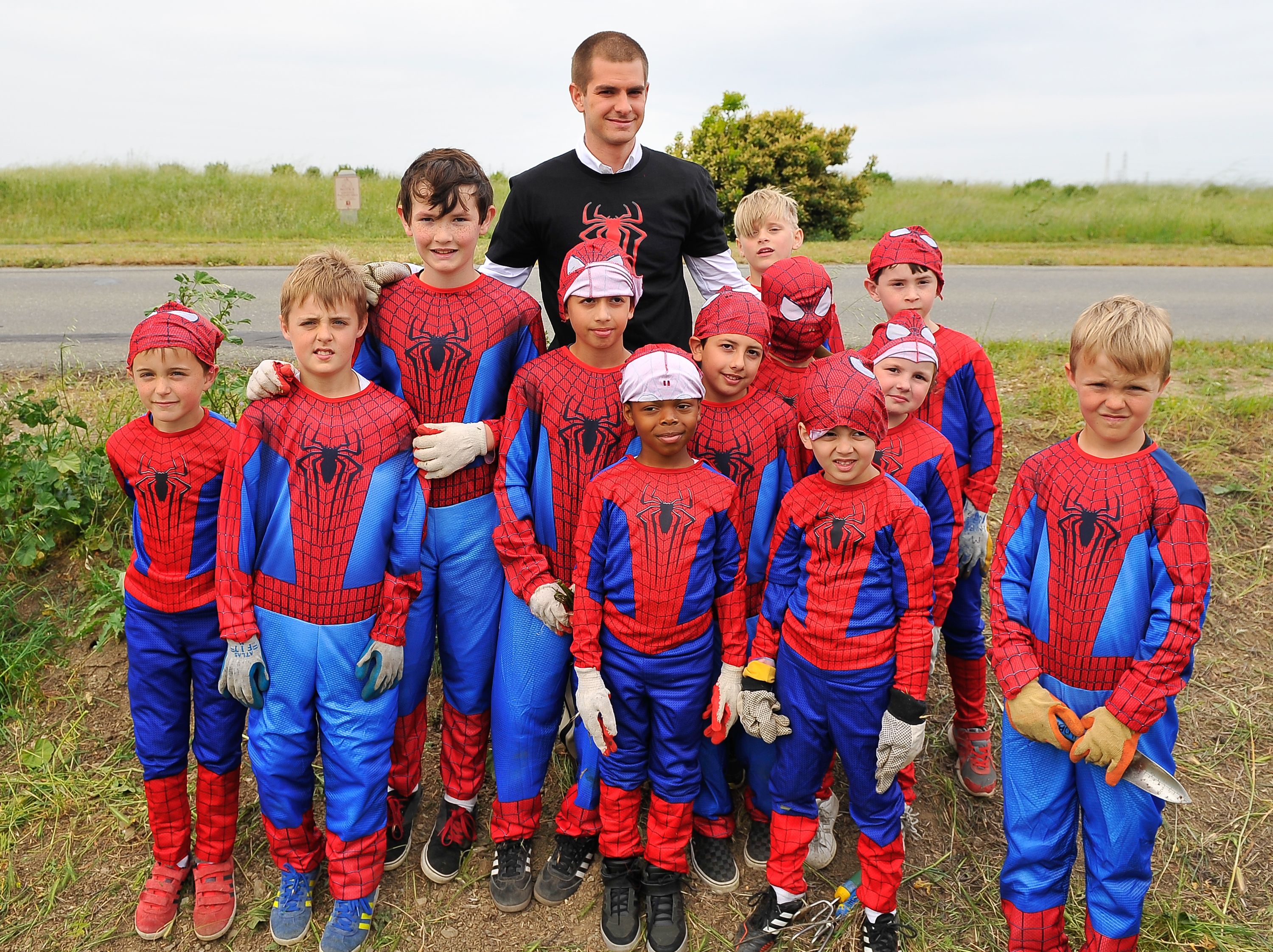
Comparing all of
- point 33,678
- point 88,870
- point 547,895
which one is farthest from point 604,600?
point 33,678

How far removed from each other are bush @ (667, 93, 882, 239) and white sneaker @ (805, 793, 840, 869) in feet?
44.0

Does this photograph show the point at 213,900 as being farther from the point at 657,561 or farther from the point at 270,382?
the point at 657,561

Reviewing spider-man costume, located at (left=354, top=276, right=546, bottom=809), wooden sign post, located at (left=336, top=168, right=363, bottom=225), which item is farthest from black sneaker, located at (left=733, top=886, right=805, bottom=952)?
wooden sign post, located at (left=336, top=168, right=363, bottom=225)

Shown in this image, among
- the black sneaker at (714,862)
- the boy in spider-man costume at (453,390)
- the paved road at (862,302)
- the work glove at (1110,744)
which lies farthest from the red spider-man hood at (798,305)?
the paved road at (862,302)

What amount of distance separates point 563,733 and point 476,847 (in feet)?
2.00

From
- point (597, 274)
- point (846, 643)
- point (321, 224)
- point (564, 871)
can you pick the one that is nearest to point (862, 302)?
point (597, 274)

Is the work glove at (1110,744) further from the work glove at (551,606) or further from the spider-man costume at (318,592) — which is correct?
the spider-man costume at (318,592)

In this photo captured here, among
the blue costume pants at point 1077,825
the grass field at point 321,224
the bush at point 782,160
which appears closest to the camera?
the blue costume pants at point 1077,825

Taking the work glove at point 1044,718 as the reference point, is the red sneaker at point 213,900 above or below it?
below

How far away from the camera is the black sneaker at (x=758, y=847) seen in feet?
11.0

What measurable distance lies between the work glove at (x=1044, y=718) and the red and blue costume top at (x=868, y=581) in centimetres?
28

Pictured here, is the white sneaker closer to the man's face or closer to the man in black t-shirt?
the man in black t-shirt

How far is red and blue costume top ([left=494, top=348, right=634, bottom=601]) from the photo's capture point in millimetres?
3045

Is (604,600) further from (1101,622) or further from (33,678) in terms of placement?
(33,678)
